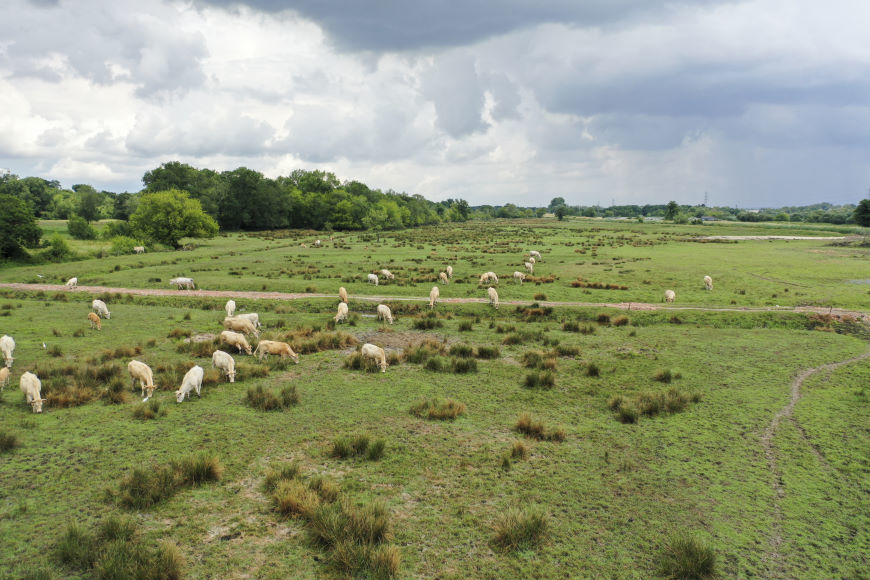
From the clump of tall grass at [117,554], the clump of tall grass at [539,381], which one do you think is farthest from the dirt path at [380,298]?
the clump of tall grass at [117,554]

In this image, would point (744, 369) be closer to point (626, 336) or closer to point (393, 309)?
point (626, 336)

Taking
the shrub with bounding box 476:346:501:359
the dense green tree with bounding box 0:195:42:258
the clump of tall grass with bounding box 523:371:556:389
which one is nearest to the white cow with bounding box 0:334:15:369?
the shrub with bounding box 476:346:501:359

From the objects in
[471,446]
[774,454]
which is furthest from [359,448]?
[774,454]

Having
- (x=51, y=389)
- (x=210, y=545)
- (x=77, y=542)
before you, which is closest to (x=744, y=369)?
(x=210, y=545)

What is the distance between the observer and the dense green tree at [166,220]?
6831 cm

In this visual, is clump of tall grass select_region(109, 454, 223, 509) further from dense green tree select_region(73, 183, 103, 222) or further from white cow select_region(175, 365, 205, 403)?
dense green tree select_region(73, 183, 103, 222)

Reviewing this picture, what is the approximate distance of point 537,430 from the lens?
38.3 ft

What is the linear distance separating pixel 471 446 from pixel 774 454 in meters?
7.40

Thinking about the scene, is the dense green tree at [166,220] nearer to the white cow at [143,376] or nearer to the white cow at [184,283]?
the white cow at [184,283]

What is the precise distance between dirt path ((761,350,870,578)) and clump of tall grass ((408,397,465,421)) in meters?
7.42

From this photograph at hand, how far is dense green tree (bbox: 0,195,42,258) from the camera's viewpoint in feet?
150

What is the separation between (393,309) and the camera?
2839cm

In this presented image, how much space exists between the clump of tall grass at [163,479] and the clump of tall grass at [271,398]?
312cm

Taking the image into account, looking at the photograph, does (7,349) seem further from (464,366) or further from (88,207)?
(88,207)
